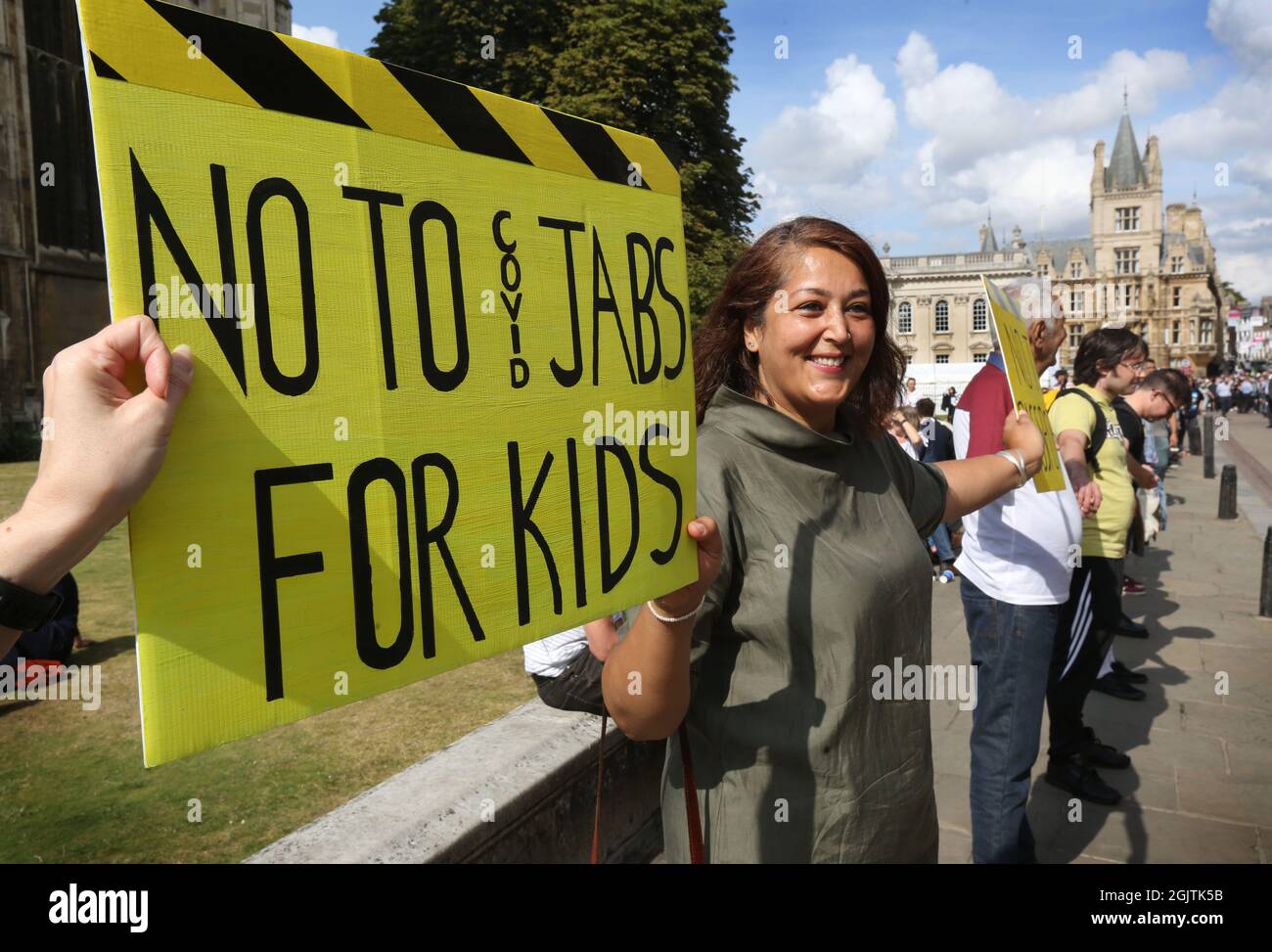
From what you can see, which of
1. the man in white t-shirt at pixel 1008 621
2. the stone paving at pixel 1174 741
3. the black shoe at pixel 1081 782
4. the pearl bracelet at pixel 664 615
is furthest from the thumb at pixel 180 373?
the black shoe at pixel 1081 782

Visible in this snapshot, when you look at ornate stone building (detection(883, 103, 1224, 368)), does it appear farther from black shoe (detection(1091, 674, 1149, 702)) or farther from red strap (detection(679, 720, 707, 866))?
red strap (detection(679, 720, 707, 866))

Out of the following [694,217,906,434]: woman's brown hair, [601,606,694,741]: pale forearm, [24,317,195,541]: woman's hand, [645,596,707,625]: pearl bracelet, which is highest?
[694,217,906,434]: woman's brown hair

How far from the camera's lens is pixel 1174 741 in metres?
5.23

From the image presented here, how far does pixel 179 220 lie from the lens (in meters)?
1.05

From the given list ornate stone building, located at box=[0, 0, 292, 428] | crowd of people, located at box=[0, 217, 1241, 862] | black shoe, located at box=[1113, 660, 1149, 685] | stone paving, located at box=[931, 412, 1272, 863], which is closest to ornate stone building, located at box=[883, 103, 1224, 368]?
ornate stone building, located at box=[0, 0, 292, 428]

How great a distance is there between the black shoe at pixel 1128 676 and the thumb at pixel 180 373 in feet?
20.8

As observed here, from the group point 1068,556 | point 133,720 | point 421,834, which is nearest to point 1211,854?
point 1068,556

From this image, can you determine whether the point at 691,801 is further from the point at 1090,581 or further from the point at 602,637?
the point at 1090,581

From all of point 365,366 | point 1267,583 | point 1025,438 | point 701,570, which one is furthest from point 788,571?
point 1267,583

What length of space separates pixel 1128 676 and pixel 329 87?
6341 millimetres

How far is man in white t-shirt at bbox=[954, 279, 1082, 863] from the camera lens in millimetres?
3271

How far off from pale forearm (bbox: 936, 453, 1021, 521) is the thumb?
6.31 feet

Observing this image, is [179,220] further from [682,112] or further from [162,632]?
[682,112]

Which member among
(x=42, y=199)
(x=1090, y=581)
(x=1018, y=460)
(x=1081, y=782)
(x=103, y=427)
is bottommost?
(x=1081, y=782)
